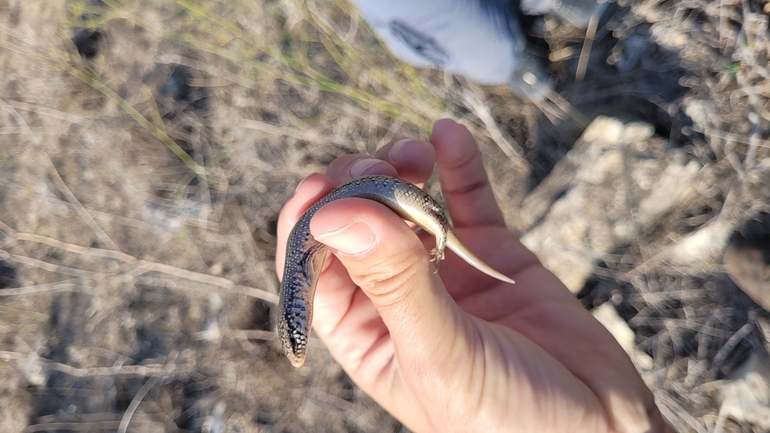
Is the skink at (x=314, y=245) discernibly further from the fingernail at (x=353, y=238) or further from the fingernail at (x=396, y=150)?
the fingernail at (x=353, y=238)

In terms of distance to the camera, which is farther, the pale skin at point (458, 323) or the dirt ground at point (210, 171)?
the dirt ground at point (210, 171)

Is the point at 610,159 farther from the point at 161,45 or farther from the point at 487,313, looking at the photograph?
the point at 161,45

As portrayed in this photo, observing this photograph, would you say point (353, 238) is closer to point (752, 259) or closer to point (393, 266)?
point (393, 266)

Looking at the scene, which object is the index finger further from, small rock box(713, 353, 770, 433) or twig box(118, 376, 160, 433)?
twig box(118, 376, 160, 433)

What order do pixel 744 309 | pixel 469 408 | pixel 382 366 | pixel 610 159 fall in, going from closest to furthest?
pixel 469 408 < pixel 382 366 < pixel 744 309 < pixel 610 159

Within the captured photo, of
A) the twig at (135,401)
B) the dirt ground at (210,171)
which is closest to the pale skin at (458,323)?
the dirt ground at (210,171)

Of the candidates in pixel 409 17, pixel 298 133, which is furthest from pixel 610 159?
pixel 298 133
